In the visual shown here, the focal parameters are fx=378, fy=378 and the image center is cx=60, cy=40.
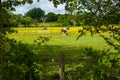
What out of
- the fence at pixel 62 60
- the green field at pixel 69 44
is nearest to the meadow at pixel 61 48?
the green field at pixel 69 44

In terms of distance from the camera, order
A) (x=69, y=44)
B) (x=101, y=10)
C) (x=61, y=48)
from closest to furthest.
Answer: (x=101, y=10) < (x=61, y=48) < (x=69, y=44)

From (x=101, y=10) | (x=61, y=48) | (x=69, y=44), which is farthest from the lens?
(x=69, y=44)

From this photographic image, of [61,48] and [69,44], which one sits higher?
[61,48]

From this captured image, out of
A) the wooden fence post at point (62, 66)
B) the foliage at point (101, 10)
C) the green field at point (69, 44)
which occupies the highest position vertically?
the foliage at point (101, 10)

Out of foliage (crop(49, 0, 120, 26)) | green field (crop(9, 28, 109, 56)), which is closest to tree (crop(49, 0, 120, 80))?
foliage (crop(49, 0, 120, 26))

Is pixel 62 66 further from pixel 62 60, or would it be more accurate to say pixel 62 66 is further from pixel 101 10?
pixel 101 10

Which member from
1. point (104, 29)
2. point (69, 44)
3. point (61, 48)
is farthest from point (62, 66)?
point (69, 44)

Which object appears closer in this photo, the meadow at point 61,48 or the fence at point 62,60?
the fence at point 62,60

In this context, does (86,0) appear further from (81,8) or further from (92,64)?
(92,64)

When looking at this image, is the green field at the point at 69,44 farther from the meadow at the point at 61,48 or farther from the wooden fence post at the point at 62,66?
the wooden fence post at the point at 62,66

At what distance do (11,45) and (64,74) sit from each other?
195 cm

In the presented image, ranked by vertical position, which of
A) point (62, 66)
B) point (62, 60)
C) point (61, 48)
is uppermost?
point (62, 60)

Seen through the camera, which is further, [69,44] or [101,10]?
[69,44]

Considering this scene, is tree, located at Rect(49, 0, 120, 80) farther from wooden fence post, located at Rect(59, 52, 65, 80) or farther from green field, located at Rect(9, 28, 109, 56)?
green field, located at Rect(9, 28, 109, 56)
